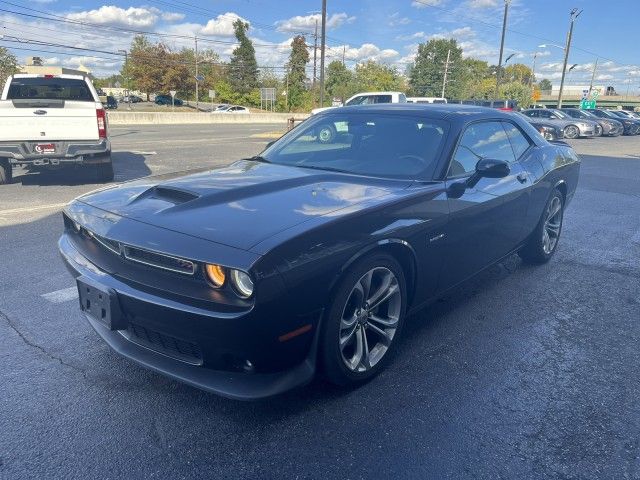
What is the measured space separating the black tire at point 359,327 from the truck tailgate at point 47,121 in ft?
23.4

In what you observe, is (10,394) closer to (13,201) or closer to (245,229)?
(245,229)

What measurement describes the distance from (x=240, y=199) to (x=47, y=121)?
671 centimetres

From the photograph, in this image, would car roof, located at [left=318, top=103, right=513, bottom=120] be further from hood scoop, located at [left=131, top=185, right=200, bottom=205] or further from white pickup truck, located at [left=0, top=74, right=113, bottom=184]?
white pickup truck, located at [left=0, top=74, right=113, bottom=184]

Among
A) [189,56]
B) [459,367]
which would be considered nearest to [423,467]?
[459,367]

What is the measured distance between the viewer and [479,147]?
12.5 feet

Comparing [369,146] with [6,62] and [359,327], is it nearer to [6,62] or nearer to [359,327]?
[359,327]

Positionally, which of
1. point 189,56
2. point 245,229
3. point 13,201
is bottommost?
point 13,201

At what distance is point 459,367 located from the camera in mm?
3076

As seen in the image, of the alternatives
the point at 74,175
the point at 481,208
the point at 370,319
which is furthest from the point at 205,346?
the point at 74,175

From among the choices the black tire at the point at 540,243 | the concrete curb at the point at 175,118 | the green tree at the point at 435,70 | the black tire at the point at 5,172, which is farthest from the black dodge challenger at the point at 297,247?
the green tree at the point at 435,70

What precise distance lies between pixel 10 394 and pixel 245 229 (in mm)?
1599

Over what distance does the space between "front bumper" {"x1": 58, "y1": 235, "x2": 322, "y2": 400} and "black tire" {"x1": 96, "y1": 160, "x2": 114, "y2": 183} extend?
716 centimetres

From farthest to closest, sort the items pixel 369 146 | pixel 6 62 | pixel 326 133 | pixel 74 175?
pixel 6 62 < pixel 74 175 < pixel 326 133 < pixel 369 146

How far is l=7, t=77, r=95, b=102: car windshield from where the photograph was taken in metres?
9.23
